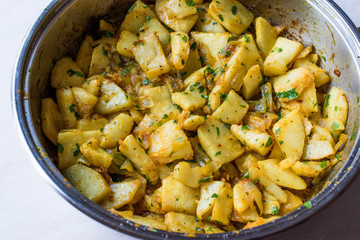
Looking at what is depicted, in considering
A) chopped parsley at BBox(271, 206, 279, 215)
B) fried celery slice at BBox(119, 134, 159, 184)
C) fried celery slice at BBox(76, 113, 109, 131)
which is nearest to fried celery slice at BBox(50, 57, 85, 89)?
fried celery slice at BBox(76, 113, 109, 131)

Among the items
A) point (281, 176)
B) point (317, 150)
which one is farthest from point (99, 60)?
point (317, 150)

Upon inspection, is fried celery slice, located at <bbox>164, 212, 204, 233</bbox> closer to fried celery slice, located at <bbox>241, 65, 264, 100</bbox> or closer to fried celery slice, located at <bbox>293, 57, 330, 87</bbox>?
fried celery slice, located at <bbox>241, 65, 264, 100</bbox>

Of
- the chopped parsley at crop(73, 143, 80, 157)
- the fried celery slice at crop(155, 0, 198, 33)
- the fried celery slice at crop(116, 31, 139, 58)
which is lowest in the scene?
the chopped parsley at crop(73, 143, 80, 157)

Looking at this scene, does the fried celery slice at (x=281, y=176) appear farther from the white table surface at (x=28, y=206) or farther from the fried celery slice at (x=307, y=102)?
the white table surface at (x=28, y=206)

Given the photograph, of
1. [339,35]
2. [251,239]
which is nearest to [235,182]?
[251,239]

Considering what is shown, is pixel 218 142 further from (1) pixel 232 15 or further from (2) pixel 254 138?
(1) pixel 232 15
